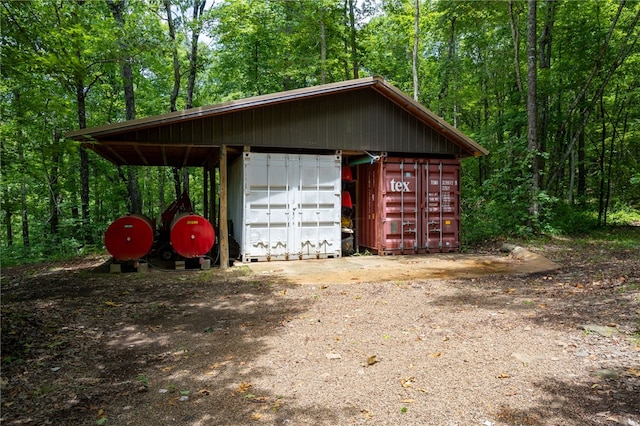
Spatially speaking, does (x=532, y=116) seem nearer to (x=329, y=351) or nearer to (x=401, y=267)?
(x=401, y=267)

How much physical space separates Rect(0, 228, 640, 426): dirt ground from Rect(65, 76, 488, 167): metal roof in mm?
3737

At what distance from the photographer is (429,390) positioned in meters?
3.41

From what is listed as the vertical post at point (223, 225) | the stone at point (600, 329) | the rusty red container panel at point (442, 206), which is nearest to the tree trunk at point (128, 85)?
the vertical post at point (223, 225)

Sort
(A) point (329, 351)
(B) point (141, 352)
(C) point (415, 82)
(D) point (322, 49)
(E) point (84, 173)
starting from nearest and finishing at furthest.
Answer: (A) point (329, 351)
(B) point (141, 352)
(E) point (84, 173)
(C) point (415, 82)
(D) point (322, 49)

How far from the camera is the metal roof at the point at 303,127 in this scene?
977 cm

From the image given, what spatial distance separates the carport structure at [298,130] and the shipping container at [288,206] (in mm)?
457

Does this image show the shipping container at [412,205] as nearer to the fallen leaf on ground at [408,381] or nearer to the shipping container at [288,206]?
the shipping container at [288,206]

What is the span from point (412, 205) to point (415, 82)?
392 inches

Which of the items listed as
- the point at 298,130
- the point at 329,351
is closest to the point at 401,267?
the point at 298,130

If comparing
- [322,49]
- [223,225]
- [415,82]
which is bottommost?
[223,225]

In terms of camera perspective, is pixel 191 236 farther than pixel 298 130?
No

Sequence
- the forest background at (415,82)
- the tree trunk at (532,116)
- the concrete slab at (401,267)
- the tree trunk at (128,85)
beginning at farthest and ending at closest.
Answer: the tree trunk at (128,85) → the forest background at (415,82) → the tree trunk at (532,116) → the concrete slab at (401,267)

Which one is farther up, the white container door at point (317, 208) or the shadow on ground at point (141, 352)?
the white container door at point (317, 208)

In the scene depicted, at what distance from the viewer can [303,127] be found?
11086 millimetres
